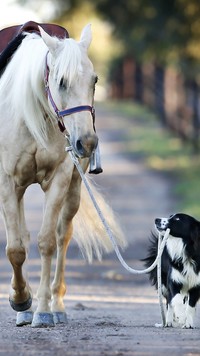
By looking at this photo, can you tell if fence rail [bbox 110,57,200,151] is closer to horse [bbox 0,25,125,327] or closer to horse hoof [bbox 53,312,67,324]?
horse hoof [bbox 53,312,67,324]

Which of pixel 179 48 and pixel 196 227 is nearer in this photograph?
pixel 196 227

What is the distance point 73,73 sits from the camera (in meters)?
8.95

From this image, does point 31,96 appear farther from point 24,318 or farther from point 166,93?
point 166,93

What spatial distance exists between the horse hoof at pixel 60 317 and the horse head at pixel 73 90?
5.33ft

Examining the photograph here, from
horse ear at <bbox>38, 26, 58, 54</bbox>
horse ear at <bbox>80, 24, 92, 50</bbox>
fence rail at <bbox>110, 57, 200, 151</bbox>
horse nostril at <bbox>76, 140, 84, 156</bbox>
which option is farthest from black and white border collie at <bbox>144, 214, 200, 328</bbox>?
fence rail at <bbox>110, 57, 200, 151</bbox>

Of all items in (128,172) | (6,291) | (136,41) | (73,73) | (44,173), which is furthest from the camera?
(136,41)

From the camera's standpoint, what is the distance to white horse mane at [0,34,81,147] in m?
9.38

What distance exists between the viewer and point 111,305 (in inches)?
453

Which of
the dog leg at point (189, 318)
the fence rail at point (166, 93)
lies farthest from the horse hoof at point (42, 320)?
the fence rail at point (166, 93)

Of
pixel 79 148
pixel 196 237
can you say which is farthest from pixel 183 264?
pixel 79 148

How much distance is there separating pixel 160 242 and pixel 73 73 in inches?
61.6

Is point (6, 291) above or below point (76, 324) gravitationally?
below

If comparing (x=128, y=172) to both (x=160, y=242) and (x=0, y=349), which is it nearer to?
(x=160, y=242)

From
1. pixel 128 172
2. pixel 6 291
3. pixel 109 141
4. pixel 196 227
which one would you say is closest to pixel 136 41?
pixel 109 141
